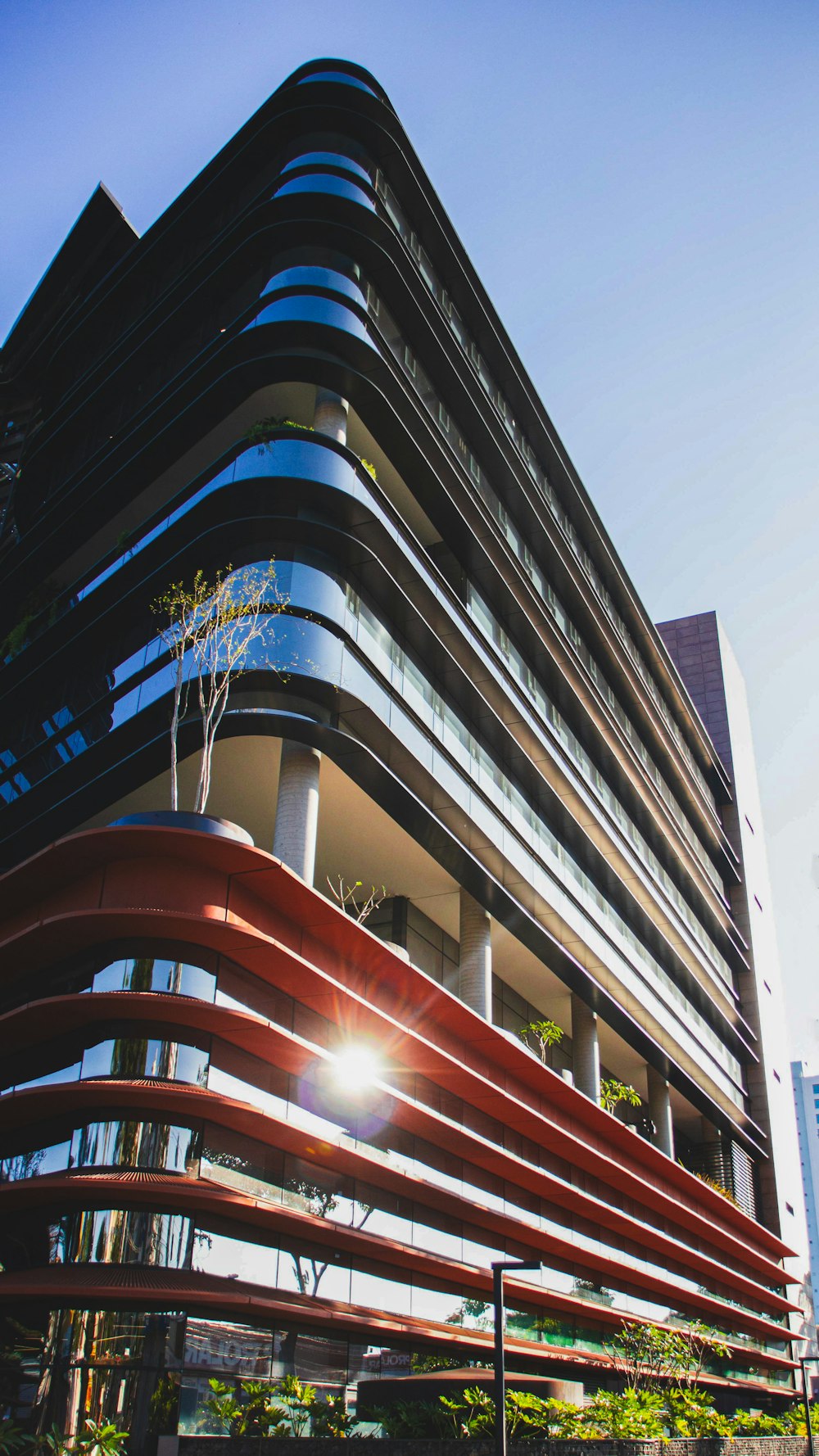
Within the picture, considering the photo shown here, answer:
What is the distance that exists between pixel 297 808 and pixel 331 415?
10412mm

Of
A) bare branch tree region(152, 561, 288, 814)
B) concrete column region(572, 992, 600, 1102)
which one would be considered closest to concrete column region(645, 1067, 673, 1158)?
concrete column region(572, 992, 600, 1102)

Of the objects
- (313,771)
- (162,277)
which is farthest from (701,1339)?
(162,277)

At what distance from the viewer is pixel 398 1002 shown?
2552 centimetres

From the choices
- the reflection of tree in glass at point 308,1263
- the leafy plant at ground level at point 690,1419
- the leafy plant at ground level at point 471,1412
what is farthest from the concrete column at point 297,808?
the leafy plant at ground level at point 690,1419

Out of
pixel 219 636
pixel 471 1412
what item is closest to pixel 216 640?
pixel 219 636

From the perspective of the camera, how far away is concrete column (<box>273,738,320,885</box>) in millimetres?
23422

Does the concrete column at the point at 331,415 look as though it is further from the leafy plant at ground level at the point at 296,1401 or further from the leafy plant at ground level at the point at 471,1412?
the leafy plant at ground level at the point at 471,1412

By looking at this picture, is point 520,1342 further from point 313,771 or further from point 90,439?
point 90,439

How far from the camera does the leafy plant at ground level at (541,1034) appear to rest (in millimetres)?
35938

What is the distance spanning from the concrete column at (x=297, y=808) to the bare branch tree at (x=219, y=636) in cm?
163

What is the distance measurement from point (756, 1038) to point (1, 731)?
4972 cm

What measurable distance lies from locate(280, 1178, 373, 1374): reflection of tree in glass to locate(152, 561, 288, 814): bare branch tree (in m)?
7.56

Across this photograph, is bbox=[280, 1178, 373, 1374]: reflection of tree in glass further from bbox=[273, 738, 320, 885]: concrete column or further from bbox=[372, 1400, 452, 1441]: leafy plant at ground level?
bbox=[273, 738, 320, 885]: concrete column

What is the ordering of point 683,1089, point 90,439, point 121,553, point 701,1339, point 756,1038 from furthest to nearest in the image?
point 756,1038 → point 683,1089 → point 90,439 → point 701,1339 → point 121,553
